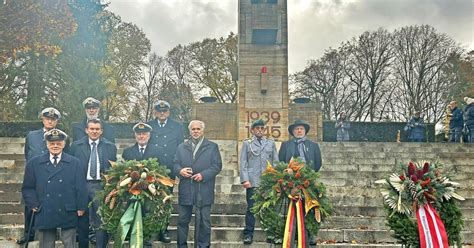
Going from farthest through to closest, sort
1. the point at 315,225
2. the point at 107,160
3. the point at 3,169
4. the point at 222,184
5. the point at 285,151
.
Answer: the point at 3,169, the point at 222,184, the point at 285,151, the point at 107,160, the point at 315,225

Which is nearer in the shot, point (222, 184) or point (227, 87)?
point (222, 184)

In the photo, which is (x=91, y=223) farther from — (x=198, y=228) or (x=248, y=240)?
(x=248, y=240)

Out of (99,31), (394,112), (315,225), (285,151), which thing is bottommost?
(315,225)

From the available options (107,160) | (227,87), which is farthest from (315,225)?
(227,87)

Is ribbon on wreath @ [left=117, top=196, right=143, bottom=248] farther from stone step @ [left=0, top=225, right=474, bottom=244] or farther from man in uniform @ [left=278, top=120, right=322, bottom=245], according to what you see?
man in uniform @ [left=278, top=120, right=322, bottom=245]

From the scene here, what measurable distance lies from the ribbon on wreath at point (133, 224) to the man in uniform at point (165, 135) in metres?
1.25

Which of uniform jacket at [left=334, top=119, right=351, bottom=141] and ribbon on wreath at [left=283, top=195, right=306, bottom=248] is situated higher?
uniform jacket at [left=334, top=119, right=351, bottom=141]

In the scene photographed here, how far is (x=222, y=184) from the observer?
32.5ft

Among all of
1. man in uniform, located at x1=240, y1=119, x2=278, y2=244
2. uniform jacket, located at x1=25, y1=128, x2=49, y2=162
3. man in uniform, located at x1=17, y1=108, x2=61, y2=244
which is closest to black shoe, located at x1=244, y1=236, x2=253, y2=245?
man in uniform, located at x1=240, y1=119, x2=278, y2=244

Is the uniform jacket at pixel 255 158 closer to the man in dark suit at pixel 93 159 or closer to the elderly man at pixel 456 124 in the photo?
the man in dark suit at pixel 93 159

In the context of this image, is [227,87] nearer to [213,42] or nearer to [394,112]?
[213,42]

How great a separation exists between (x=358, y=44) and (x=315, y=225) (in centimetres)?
3766

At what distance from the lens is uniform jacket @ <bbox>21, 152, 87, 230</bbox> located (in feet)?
18.4

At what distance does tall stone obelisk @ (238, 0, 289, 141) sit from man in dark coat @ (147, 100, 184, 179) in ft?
15.4
